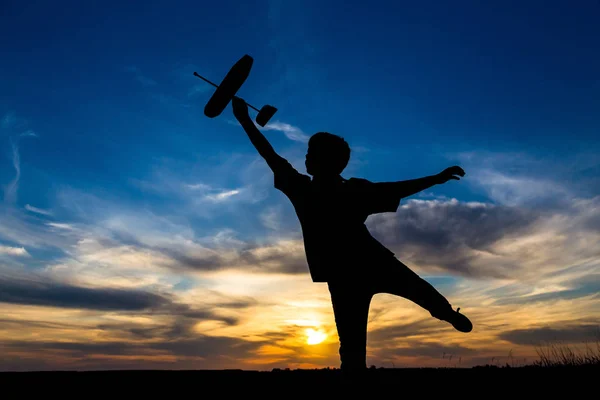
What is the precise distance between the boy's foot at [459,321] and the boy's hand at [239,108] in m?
3.28

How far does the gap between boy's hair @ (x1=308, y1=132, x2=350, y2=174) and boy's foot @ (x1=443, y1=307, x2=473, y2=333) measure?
6.56 ft

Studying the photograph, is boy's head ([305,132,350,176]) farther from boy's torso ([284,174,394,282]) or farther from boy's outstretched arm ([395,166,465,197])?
boy's outstretched arm ([395,166,465,197])

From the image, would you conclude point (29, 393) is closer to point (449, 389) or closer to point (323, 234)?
point (323, 234)

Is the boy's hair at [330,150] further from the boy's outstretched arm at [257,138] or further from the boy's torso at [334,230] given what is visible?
the boy's outstretched arm at [257,138]

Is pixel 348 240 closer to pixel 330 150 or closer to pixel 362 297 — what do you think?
pixel 362 297

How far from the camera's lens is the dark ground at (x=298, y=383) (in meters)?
4.91

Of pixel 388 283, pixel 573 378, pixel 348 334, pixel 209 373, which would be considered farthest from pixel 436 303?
pixel 209 373

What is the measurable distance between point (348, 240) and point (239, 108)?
85.8 inches

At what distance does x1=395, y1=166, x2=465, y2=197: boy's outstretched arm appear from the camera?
15.7 feet

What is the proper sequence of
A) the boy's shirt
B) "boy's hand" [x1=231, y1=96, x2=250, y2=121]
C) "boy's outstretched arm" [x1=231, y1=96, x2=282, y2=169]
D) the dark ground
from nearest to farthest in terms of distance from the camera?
1. the boy's shirt
2. the dark ground
3. "boy's outstretched arm" [x1=231, y1=96, x2=282, y2=169]
4. "boy's hand" [x1=231, y1=96, x2=250, y2=121]

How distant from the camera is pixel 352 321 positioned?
4621 mm

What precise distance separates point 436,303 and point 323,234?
142cm

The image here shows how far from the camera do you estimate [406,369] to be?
7.68 m

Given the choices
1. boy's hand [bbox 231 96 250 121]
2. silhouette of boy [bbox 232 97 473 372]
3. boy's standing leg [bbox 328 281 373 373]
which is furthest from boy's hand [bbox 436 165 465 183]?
boy's hand [bbox 231 96 250 121]
